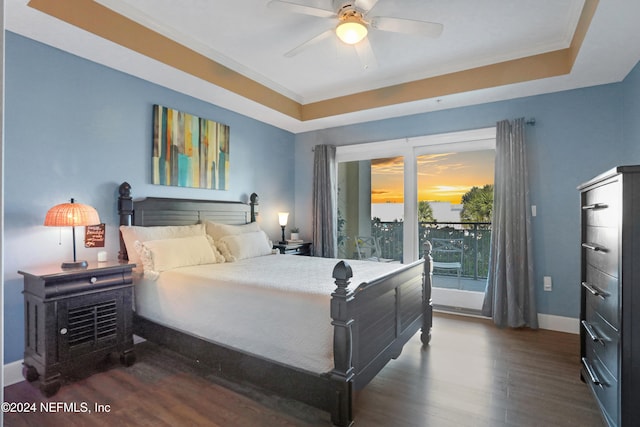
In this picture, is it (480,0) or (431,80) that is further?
(431,80)

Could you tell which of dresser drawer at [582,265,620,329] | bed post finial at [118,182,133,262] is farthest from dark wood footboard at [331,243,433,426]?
bed post finial at [118,182,133,262]

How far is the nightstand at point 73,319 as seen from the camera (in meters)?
2.31

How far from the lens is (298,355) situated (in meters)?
2.07

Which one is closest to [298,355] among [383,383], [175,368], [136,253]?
[383,383]

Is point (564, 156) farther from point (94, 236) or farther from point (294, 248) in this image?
point (94, 236)

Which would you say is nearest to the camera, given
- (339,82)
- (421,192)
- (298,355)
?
(298,355)

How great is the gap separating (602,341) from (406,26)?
7.81 ft

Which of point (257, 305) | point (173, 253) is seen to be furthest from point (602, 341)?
point (173, 253)

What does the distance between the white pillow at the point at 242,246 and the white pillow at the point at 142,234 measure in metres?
0.38

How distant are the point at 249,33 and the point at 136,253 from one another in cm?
222

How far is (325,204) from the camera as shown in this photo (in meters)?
4.96

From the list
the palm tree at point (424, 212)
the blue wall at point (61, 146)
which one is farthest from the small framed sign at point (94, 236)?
the palm tree at point (424, 212)

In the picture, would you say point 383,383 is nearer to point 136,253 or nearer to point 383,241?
point 136,253

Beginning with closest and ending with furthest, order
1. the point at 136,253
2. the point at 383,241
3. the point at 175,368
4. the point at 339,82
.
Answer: the point at 175,368 → the point at 136,253 → the point at 339,82 → the point at 383,241
